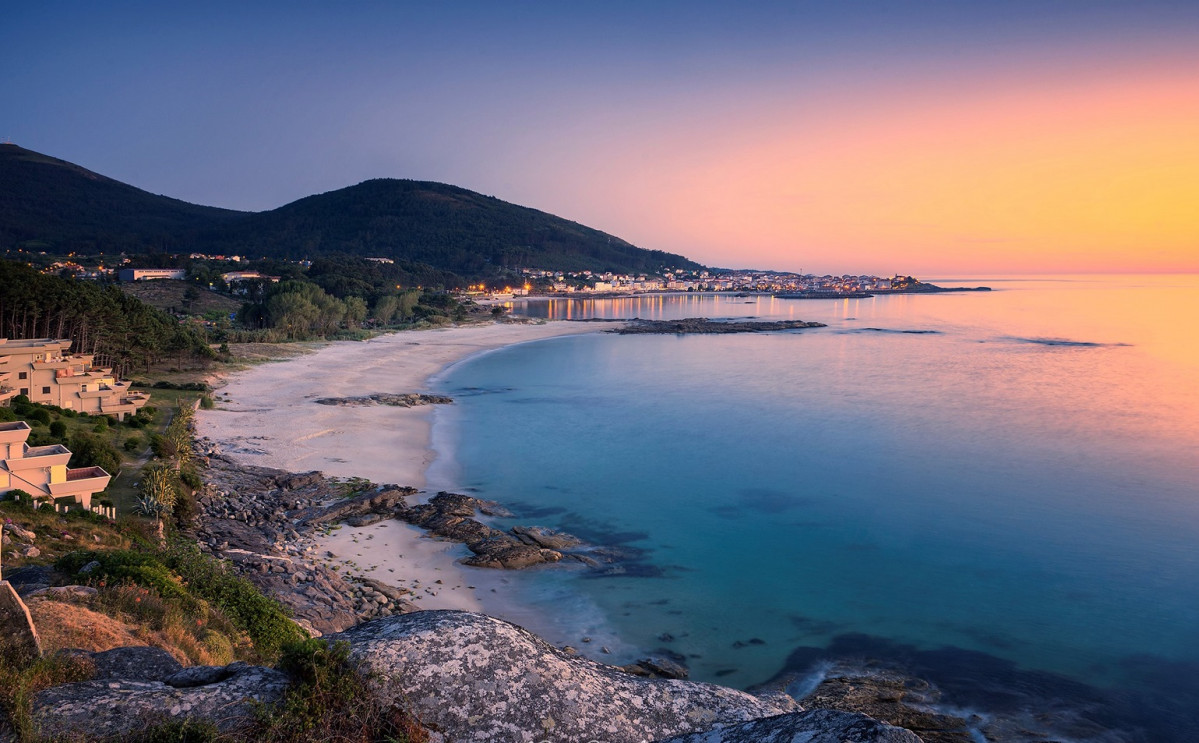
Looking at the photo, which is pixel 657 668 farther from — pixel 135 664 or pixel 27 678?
pixel 27 678

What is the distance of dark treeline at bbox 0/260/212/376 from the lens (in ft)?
107

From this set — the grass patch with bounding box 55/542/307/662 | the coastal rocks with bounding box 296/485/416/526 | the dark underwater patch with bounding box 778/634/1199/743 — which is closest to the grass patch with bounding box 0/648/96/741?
the grass patch with bounding box 55/542/307/662

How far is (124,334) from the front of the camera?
33.5 m

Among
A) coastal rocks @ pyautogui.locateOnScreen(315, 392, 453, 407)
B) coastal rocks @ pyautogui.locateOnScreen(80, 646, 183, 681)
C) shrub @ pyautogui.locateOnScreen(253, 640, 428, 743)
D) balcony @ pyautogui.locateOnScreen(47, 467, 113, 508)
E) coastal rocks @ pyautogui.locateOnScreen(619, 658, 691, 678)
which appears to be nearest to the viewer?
shrub @ pyautogui.locateOnScreen(253, 640, 428, 743)

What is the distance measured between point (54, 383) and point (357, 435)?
33.5 feet

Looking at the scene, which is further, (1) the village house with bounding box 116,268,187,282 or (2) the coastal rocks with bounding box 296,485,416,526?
(1) the village house with bounding box 116,268,187,282

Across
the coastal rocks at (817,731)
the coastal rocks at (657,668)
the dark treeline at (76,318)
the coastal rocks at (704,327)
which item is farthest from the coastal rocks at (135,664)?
the coastal rocks at (704,327)

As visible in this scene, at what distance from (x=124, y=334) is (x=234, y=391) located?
585 cm

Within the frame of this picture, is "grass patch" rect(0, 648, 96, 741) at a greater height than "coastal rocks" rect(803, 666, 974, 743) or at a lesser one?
greater

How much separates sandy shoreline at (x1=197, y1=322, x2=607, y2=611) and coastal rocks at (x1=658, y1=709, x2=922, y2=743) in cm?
1126

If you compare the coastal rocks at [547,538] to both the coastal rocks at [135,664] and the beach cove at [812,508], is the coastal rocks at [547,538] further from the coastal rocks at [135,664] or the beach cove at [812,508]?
the coastal rocks at [135,664]

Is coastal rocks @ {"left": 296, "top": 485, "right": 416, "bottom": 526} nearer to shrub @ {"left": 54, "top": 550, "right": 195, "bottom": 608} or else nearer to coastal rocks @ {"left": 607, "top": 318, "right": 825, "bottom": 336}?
shrub @ {"left": 54, "top": 550, "right": 195, "bottom": 608}

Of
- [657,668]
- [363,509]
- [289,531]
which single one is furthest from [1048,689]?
[289,531]

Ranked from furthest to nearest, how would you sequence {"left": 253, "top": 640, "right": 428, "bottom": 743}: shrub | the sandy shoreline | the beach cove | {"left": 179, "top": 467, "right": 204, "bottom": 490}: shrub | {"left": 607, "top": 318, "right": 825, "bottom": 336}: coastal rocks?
{"left": 607, "top": 318, "right": 825, "bottom": 336}: coastal rocks → {"left": 179, "top": 467, "right": 204, "bottom": 490}: shrub → the sandy shoreline → the beach cove → {"left": 253, "top": 640, "right": 428, "bottom": 743}: shrub
